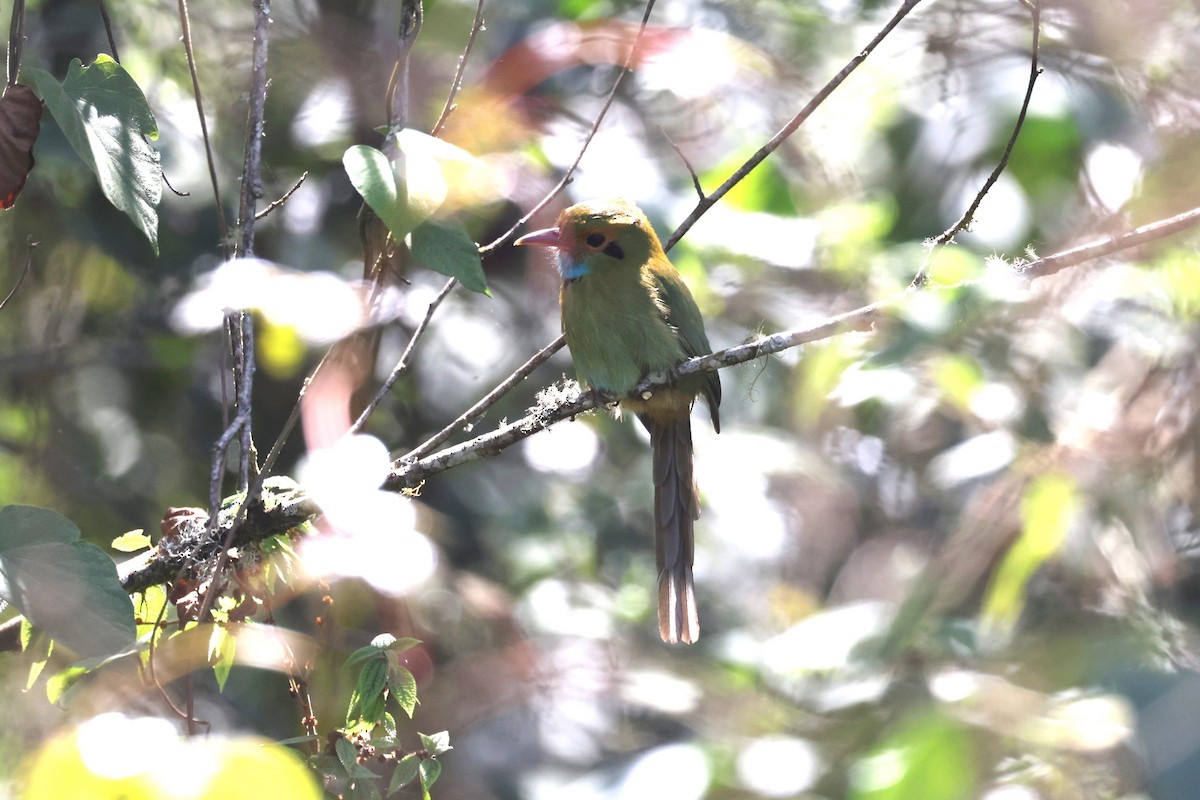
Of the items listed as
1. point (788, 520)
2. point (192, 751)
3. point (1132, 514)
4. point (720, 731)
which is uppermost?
point (788, 520)

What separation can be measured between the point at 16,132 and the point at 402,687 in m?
1.19

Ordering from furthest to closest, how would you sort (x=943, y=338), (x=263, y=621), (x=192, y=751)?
(x=263, y=621)
(x=943, y=338)
(x=192, y=751)

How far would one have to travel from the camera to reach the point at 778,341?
2.28m

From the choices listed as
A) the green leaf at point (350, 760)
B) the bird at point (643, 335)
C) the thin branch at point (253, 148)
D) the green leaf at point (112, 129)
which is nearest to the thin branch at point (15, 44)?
the green leaf at point (112, 129)

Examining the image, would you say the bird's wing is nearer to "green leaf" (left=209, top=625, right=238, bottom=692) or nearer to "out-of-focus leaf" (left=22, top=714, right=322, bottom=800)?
"green leaf" (left=209, top=625, right=238, bottom=692)

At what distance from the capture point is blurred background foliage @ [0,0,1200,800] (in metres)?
2.99

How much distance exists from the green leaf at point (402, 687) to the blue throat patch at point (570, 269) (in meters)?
2.02

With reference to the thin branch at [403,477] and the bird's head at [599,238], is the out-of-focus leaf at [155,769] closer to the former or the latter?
the thin branch at [403,477]

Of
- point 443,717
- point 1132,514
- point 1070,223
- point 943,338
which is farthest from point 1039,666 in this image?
point 1070,223

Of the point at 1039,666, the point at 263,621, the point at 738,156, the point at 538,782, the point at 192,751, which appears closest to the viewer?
the point at 192,751

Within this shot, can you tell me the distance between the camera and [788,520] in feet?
15.2

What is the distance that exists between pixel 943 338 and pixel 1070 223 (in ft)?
7.34

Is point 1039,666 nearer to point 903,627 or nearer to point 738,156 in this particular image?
point 903,627

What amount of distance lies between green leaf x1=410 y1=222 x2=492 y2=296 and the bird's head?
1.88 meters
